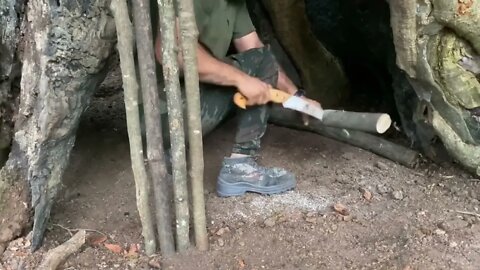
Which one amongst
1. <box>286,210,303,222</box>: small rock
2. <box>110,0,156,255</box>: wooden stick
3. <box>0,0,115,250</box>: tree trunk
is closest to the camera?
<box>110,0,156,255</box>: wooden stick

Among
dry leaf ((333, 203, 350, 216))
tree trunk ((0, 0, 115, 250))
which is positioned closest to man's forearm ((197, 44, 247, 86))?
tree trunk ((0, 0, 115, 250))

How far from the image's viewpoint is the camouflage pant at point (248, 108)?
8.62 ft

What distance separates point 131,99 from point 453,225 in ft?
3.94

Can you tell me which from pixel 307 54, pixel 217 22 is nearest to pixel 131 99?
pixel 217 22

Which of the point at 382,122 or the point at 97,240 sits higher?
the point at 382,122

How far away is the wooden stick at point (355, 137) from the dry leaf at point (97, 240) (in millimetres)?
979

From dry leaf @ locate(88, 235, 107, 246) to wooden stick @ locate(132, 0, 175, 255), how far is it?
0.81 ft

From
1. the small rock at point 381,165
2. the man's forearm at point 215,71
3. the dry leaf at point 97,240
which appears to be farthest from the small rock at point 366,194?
the dry leaf at point 97,240

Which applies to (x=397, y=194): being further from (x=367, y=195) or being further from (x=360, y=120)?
(x=360, y=120)

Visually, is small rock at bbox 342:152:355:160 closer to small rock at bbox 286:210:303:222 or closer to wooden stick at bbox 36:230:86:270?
small rock at bbox 286:210:303:222

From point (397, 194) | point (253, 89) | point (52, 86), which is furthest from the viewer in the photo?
point (397, 194)

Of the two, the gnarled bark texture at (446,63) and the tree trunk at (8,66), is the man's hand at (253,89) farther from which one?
the tree trunk at (8,66)

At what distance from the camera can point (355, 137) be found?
3.10m

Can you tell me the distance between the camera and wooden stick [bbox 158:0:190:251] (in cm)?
204
